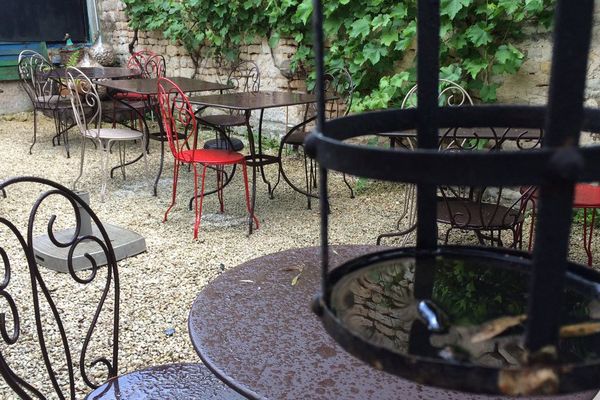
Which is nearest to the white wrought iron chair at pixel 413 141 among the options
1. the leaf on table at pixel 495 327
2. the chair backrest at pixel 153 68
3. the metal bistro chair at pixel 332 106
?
the metal bistro chair at pixel 332 106

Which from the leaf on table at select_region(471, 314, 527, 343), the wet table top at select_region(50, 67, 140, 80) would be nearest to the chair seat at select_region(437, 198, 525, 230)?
the leaf on table at select_region(471, 314, 527, 343)

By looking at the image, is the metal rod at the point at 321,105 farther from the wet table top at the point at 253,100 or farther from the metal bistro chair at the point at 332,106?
the metal bistro chair at the point at 332,106

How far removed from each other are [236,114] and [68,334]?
3645 millimetres

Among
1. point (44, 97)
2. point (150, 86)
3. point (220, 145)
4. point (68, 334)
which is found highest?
point (150, 86)

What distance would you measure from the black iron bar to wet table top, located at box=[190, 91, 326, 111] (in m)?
3.07

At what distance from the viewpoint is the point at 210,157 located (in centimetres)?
374

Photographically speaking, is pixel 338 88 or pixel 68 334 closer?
pixel 68 334

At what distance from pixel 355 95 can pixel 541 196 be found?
453cm

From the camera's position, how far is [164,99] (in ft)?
12.3

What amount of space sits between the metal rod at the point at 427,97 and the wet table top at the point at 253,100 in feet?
8.76

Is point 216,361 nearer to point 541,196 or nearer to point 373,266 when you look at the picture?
point 373,266

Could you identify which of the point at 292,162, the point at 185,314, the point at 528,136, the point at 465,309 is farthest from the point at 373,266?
the point at 292,162

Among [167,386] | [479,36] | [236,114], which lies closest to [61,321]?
[167,386]

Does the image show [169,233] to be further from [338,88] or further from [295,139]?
[338,88]
